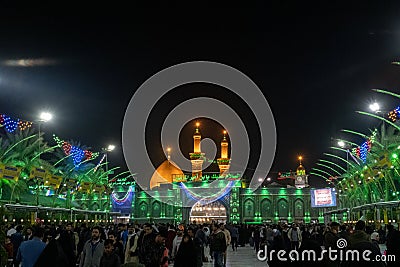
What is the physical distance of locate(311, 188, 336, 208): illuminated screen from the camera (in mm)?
63972

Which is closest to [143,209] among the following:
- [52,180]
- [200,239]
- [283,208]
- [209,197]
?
[209,197]

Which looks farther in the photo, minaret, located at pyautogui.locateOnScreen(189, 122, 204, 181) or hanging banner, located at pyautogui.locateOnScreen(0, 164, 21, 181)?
Answer: minaret, located at pyautogui.locateOnScreen(189, 122, 204, 181)

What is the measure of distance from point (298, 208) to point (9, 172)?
2188 inches

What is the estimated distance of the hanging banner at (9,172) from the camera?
121 feet

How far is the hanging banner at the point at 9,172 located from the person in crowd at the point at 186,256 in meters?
29.3

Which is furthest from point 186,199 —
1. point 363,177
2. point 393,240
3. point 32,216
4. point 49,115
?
point 393,240

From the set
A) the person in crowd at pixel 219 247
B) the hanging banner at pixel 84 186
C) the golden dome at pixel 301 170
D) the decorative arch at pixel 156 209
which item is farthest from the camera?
the golden dome at pixel 301 170

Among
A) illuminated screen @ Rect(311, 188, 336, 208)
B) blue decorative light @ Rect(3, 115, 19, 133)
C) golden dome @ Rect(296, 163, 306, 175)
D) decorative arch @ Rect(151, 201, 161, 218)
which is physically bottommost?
decorative arch @ Rect(151, 201, 161, 218)

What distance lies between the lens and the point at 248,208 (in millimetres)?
82812

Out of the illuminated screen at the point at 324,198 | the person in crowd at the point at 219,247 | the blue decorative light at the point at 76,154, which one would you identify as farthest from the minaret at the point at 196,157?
the person in crowd at the point at 219,247

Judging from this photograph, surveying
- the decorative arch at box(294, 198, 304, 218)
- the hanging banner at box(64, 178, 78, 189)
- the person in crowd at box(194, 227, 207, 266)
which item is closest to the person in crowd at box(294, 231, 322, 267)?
the person in crowd at box(194, 227, 207, 266)

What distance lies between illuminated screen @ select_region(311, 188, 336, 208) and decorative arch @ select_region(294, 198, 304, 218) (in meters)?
16.6

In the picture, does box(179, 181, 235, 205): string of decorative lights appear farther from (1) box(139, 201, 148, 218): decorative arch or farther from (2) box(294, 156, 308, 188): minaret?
(2) box(294, 156, 308, 188): minaret

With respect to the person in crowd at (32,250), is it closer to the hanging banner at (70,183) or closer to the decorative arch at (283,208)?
the hanging banner at (70,183)
